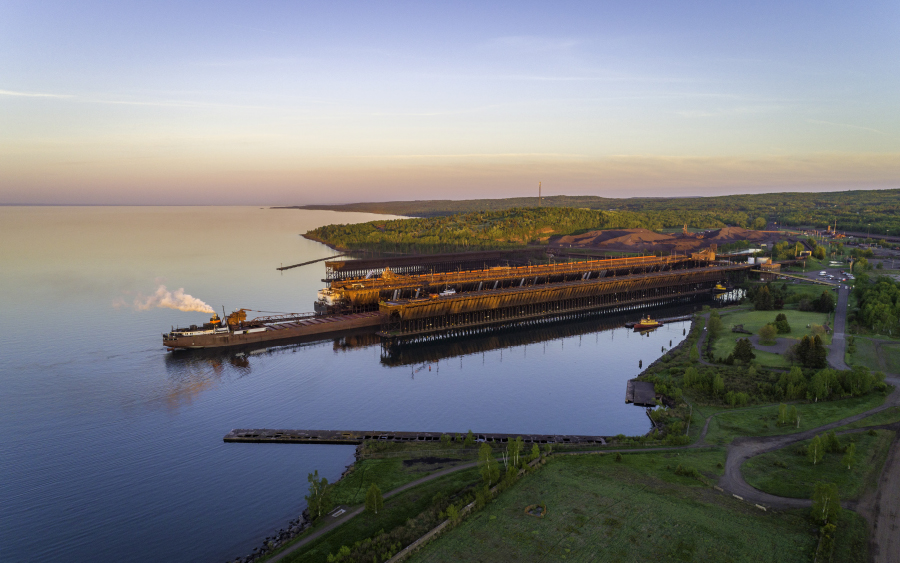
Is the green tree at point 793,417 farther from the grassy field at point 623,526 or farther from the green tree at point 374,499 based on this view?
the green tree at point 374,499

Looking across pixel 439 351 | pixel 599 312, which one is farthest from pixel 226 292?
pixel 599 312

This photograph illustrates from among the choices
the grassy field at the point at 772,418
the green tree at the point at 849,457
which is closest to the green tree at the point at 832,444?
the green tree at the point at 849,457

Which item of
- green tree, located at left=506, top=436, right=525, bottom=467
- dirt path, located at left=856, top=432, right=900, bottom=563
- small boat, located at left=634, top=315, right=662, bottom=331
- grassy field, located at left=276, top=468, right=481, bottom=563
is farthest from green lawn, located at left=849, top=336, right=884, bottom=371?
grassy field, located at left=276, top=468, right=481, bottom=563

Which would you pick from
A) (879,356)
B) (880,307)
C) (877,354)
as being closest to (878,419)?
(879,356)

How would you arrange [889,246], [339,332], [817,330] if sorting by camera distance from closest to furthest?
1. [817,330]
2. [339,332]
3. [889,246]

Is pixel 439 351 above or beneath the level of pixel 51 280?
beneath

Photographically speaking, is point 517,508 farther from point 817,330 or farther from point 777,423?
point 817,330

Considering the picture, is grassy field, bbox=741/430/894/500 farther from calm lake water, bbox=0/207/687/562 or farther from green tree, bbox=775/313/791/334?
green tree, bbox=775/313/791/334

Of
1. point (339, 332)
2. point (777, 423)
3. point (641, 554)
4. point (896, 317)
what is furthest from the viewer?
point (339, 332)
